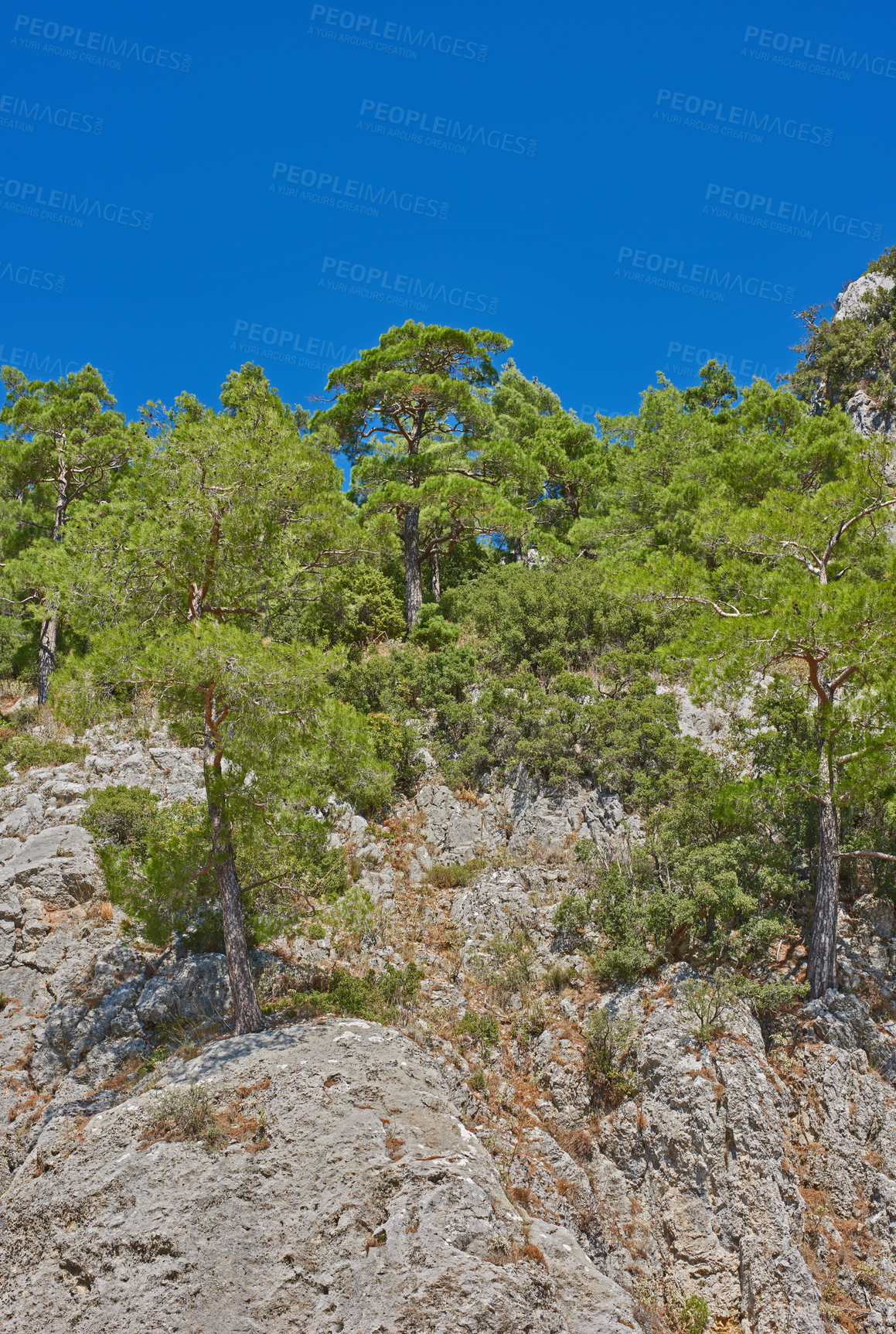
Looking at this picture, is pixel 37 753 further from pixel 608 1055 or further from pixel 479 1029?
pixel 608 1055

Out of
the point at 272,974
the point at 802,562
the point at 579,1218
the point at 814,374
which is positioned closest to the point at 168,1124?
the point at 272,974

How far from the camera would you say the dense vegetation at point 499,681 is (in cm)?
965

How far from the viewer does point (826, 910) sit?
420 inches

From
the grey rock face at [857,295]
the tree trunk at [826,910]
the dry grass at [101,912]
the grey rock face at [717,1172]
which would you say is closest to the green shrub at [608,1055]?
the grey rock face at [717,1172]

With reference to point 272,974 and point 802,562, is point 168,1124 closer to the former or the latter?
point 272,974

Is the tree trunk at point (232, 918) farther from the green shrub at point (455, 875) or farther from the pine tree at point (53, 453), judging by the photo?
the pine tree at point (53, 453)

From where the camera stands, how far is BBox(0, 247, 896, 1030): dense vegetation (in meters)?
9.65

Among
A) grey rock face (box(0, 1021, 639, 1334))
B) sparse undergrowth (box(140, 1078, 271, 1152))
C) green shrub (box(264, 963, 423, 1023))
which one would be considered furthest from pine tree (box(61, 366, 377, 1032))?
grey rock face (box(0, 1021, 639, 1334))

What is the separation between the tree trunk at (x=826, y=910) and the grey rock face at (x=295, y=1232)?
16.4 ft

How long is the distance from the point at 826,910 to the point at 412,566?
14632 mm

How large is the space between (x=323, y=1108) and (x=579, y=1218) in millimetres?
3347

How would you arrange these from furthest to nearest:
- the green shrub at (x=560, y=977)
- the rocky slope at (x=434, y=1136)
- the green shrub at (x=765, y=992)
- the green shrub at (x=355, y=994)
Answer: the green shrub at (x=560, y=977)
the green shrub at (x=355, y=994)
the green shrub at (x=765, y=992)
the rocky slope at (x=434, y=1136)

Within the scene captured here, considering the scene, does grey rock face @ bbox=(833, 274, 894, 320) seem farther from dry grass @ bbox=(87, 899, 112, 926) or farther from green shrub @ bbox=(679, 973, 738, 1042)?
dry grass @ bbox=(87, 899, 112, 926)

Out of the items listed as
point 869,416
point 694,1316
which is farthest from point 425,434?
point 869,416
